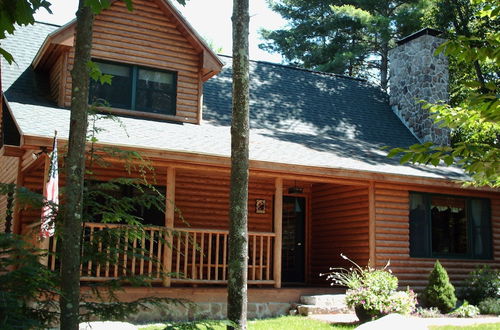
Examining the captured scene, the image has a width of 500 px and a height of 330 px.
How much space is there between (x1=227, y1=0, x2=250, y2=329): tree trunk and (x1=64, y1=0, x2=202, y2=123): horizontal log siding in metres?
5.99

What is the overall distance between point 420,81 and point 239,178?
1133 cm

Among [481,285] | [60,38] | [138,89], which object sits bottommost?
[481,285]

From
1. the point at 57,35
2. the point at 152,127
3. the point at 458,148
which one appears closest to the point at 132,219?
the point at 458,148

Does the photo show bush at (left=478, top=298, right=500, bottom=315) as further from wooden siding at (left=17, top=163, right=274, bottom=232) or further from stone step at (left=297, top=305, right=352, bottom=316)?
wooden siding at (left=17, top=163, right=274, bottom=232)

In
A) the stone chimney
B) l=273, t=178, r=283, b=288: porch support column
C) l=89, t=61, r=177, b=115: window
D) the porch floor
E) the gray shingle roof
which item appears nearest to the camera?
the porch floor

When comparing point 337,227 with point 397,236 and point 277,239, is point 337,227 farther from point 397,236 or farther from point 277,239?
point 277,239

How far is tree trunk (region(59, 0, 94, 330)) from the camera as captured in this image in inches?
146

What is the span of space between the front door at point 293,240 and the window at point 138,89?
3828 mm

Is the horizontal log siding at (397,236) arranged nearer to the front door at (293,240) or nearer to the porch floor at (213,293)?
the porch floor at (213,293)

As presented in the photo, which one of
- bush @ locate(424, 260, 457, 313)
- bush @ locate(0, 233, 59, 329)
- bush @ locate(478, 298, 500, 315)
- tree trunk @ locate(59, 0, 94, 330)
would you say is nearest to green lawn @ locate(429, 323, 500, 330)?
bush @ locate(424, 260, 457, 313)

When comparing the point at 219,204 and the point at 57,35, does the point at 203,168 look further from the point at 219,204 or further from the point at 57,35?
the point at 57,35

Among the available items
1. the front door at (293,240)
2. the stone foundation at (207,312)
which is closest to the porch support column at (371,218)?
the stone foundation at (207,312)

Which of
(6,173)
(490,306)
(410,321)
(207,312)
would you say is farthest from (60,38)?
(490,306)

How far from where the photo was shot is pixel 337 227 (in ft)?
43.8
